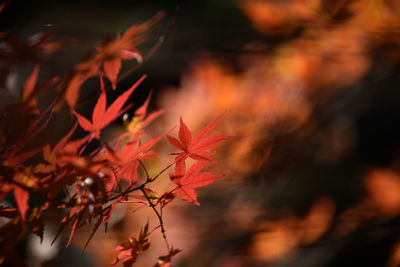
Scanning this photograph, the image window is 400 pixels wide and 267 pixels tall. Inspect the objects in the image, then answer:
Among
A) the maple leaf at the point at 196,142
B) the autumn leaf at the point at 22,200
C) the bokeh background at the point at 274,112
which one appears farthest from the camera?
the bokeh background at the point at 274,112

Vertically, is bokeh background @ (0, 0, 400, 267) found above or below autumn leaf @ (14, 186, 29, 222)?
above

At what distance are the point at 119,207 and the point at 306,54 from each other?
93 centimetres

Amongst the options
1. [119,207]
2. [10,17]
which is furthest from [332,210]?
[10,17]

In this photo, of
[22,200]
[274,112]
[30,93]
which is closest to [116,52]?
[30,93]

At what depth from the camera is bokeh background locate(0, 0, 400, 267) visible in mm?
1151

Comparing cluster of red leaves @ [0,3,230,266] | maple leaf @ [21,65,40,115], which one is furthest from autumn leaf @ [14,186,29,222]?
maple leaf @ [21,65,40,115]

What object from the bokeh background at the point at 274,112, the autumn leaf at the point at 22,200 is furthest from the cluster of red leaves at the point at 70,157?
the bokeh background at the point at 274,112

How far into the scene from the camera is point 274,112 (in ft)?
4.08

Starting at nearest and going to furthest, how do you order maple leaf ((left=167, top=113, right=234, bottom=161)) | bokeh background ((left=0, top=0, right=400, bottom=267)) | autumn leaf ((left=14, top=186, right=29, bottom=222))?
autumn leaf ((left=14, top=186, right=29, bottom=222)), maple leaf ((left=167, top=113, right=234, bottom=161)), bokeh background ((left=0, top=0, right=400, bottom=267))

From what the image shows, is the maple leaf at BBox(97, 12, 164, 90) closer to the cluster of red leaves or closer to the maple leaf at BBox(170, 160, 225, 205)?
the cluster of red leaves

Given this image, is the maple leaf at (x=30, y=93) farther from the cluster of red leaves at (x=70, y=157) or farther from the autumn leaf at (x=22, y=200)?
the autumn leaf at (x=22, y=200)

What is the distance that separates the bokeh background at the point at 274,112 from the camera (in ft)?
3.78

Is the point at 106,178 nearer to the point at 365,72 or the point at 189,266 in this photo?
the point at 189,266

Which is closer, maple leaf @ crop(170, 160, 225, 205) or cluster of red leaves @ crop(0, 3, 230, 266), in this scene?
cluster of red leaves @ crop(0, 3, 230, 266)
